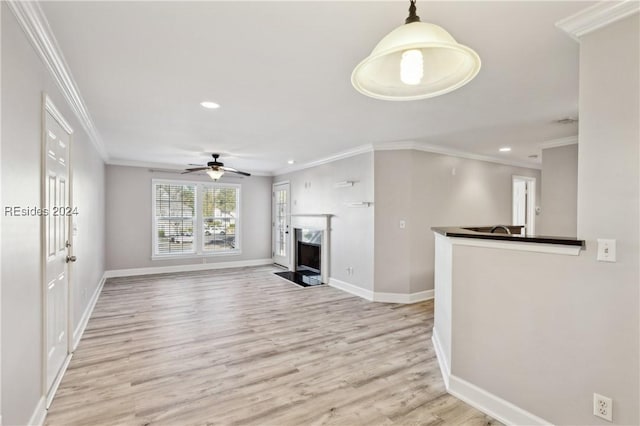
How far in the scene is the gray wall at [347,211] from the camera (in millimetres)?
5172

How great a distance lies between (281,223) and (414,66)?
726 centimetres

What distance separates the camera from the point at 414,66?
3.66 feet

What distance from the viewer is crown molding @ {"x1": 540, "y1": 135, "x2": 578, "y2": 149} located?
4.44 metres

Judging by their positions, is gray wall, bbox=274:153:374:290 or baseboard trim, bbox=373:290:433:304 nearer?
baseboard trim, bbox=373:290:433:304

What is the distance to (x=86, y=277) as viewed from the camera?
3980 mm

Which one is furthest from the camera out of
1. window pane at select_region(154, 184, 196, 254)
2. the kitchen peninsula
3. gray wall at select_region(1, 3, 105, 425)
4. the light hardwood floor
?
window pane at select_region(154, 184, 196, 254)

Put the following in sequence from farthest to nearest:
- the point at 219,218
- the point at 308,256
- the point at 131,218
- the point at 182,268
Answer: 1. the point at 219,218
2. the point at 182,268
3. the point at 308,256
4. the point at 131,218

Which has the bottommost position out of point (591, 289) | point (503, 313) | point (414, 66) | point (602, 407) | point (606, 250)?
point (602, 407)

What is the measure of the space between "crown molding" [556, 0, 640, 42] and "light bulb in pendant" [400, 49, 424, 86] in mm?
1389

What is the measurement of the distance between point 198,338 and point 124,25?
303 cm

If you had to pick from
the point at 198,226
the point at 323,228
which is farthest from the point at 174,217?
the point at 323,228

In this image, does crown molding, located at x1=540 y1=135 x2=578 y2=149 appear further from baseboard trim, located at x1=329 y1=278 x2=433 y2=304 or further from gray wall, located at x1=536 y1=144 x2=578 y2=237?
baseboard trim, located at x1=329 y1=278 x2=433 y2=304

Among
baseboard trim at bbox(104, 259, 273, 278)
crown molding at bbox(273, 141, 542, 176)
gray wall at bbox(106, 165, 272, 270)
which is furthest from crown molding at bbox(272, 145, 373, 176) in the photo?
baseboard trim at bbox(104, 259, 273, 278)

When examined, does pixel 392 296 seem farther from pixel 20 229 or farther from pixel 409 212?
pixel 20 229
